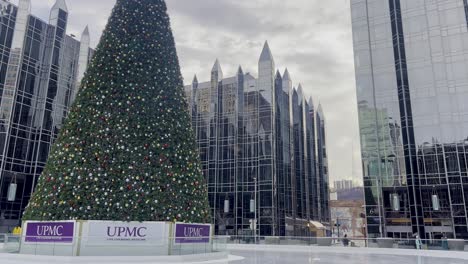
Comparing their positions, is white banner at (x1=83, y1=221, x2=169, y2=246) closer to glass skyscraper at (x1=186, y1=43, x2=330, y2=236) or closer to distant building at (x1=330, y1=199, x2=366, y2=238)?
glass skyscraper at (x1=186, y1=43, x2=330, y2=236)

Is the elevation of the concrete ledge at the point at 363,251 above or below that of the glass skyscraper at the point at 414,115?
below

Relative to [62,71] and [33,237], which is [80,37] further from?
[33,237]

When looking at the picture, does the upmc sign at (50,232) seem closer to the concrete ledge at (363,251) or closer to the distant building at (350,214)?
the concrete ledge at (363,251)

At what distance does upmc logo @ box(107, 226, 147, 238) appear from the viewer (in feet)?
49.2

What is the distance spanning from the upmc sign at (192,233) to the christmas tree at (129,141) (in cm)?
32

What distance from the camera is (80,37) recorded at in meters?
50.1

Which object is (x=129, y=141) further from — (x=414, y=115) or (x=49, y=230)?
(x=414, y=115)

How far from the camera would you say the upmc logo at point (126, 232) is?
1501 cm

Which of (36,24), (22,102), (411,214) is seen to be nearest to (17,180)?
(22,102)

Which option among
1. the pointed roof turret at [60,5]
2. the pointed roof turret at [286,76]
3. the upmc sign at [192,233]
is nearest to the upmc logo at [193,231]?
the upmc sign at [192,233]

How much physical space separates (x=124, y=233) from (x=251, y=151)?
125ft

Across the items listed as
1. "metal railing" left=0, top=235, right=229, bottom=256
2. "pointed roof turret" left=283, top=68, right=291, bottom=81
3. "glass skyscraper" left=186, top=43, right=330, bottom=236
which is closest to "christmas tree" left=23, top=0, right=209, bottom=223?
"metal railing" left=0, top=235, right=229, bottom=256

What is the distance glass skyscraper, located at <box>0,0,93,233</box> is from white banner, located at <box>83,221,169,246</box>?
1108 inches

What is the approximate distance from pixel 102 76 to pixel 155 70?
2457mm
